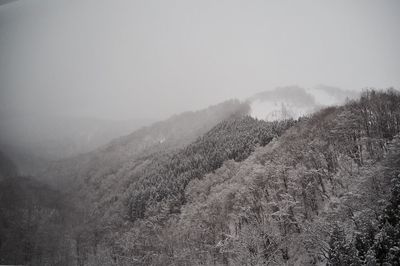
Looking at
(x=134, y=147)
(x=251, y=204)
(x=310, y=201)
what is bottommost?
(x=251, y=204)

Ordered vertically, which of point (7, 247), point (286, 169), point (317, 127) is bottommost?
point (7, 247)

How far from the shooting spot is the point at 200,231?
182 ft

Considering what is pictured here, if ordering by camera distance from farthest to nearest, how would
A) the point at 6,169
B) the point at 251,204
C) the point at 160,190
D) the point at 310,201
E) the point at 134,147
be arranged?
1. the point at 134,147
2. the point at 6,169
3. the point at 160,190
4. the point at 251,204
5. the point at 310,201

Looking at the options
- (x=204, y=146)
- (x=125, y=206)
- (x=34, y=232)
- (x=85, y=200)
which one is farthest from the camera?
(x=85, y=200)

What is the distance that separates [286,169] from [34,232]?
69683 mm

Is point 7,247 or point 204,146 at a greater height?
point 204,146

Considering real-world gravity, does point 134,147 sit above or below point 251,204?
above

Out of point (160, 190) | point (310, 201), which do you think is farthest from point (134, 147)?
point (310, 201)

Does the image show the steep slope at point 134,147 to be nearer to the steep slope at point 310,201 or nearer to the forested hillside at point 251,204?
the forested hillside at point 251,204

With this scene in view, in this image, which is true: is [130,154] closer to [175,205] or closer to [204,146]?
[204,146]

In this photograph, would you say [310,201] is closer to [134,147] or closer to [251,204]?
[251,204]

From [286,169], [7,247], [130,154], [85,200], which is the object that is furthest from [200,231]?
[130,154]

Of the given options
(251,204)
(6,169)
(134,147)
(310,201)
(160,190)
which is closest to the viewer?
(310,201)

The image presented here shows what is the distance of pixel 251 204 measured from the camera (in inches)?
2057
